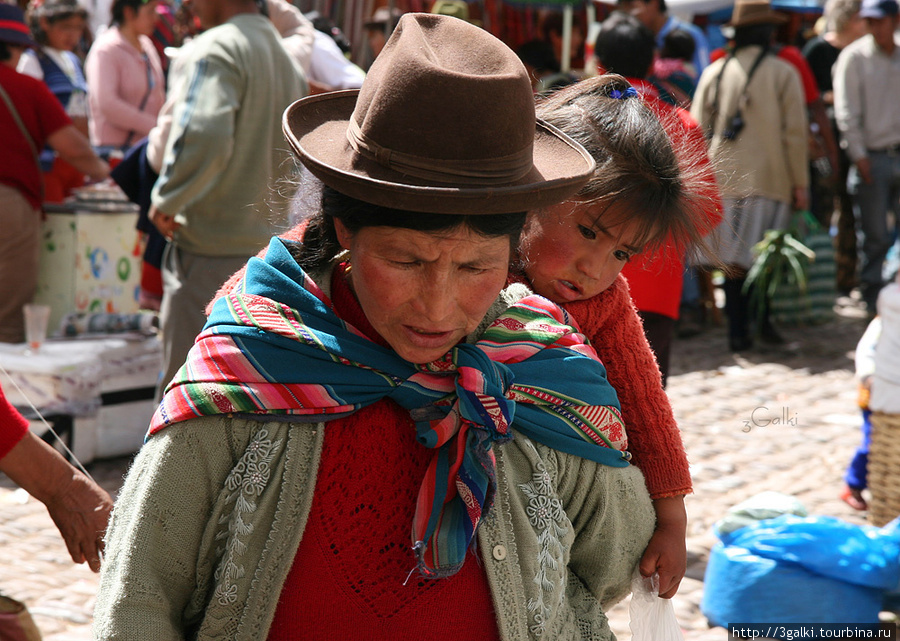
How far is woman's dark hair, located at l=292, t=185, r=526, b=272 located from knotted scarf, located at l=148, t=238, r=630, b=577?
6cm

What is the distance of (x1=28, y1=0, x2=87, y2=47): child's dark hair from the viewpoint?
766 centimetres

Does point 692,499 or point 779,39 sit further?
point 779,39

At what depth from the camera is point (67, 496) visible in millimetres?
2156

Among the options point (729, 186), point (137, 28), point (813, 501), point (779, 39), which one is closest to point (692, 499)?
point (813, 501)

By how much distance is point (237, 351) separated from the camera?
1528mm

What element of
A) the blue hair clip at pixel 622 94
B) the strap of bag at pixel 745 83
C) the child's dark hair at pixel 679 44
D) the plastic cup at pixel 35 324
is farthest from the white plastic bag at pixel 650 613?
the child's dark hair at pixel 679 44

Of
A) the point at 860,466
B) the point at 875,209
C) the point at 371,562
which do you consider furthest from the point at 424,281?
the point at 875,209

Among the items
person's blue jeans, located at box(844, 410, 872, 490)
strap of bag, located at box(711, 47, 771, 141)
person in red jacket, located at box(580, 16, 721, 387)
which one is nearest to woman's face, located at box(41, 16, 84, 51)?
person in red jacket, located at box(580, 16, 721, 387)

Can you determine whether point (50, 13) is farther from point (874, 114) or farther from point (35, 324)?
point (874, 114)

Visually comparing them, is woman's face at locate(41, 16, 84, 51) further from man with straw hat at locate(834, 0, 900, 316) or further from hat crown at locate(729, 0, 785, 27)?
man with straw hat at locate(834, 0, 900, 316)

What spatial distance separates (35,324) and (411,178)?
453 centimetres

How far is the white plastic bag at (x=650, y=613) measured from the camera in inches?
74.0

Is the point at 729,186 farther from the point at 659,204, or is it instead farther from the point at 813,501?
the point at 813,501

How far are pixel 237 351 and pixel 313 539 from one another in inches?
12.9
